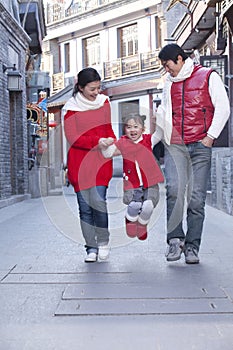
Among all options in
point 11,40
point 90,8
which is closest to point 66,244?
point 11,40

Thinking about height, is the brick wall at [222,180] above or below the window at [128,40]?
below

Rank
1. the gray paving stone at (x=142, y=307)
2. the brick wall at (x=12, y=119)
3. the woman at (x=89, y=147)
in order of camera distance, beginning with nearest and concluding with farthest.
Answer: the gray paving stone at (x=142, y=307), the woman at (x=89, y=147), the brick wall at (x=12, y=119)

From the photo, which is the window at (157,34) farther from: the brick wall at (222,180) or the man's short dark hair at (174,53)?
the man's short dark hair at (174,53)

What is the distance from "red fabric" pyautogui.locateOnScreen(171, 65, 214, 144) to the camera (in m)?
5.52

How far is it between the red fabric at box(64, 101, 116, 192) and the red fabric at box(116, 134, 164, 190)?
0.15 meters

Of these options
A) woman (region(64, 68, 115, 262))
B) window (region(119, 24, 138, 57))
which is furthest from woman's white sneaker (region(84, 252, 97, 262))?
window (region(119, 24, 138, 57))

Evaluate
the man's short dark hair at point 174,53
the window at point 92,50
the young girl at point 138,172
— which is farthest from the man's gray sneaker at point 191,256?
the window at point 92,50

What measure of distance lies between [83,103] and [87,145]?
14.3 inches

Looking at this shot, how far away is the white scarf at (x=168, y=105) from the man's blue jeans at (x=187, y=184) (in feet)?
0.49

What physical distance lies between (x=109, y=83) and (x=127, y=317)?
2943cm

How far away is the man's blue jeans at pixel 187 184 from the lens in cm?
564

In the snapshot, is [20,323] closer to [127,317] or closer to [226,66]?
[127,317]

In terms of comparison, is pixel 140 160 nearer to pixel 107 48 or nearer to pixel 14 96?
pixel 14 96

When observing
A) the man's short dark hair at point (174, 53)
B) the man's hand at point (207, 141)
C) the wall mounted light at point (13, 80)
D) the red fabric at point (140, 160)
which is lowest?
the red fabric at point (140, 160)
